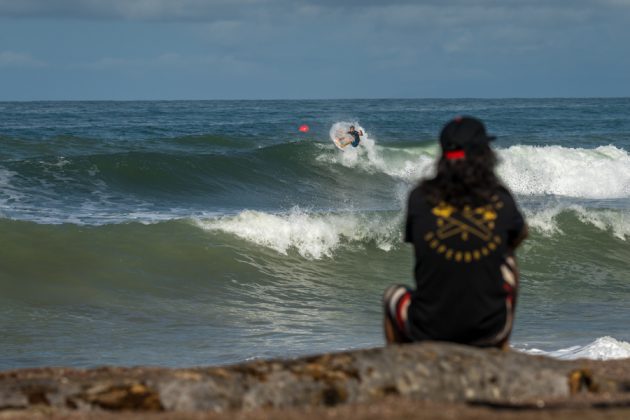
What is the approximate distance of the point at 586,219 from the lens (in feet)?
57.3

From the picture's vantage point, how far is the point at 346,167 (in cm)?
2733

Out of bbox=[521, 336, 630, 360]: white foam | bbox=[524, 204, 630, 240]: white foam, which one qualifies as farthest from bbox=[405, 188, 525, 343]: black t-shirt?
bbox=[524, 204, 630, 240]: white foam

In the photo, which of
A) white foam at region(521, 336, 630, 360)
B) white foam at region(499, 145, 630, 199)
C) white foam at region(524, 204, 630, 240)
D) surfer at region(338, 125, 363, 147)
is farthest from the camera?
surfer at region(338, 125, 363, 147)

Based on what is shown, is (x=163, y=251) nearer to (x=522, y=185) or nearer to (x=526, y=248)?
(x=526, y=248)

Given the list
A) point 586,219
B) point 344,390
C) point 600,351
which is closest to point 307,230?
point 586,219

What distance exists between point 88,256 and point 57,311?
2.35 meters

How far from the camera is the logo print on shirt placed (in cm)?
438

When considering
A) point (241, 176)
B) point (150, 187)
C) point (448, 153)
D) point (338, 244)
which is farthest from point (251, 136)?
point (448, 153)

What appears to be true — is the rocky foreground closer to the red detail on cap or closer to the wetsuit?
the red detail on cap

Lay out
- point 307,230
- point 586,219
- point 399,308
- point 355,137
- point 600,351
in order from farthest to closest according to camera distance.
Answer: point 355,137
point 586,219
point 307,230
point 600,351
point 399,308

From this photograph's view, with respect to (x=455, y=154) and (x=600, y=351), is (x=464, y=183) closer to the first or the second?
(x=455, y=154)

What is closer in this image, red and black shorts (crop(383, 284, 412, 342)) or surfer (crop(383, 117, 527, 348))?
surfer (crop(383, 117, 527, 348))

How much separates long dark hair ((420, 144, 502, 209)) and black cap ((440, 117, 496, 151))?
40 mm

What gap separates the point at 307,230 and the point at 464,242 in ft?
37.5
